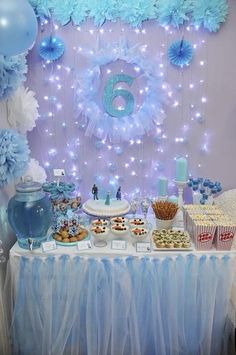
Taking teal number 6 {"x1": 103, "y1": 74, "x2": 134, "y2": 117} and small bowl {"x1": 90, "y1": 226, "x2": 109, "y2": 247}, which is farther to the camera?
teal number 6 {"x1": 103, "y1": 74, "x2": 134, "y2": 117}

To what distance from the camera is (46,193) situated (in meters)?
1.93

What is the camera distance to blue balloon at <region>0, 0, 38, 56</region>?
1.31 m

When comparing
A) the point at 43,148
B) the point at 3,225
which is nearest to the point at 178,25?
the point at 43,148

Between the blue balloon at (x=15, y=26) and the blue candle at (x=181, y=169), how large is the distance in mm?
1104

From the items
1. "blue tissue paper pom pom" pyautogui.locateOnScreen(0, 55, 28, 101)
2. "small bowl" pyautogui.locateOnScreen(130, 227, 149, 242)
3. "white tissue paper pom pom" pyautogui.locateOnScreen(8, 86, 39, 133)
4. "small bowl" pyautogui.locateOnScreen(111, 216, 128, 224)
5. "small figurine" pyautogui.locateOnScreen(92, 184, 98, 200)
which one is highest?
"blue tissue paper pom pom" pyautogui.locateOnScreen(0, 55, 28, 101)

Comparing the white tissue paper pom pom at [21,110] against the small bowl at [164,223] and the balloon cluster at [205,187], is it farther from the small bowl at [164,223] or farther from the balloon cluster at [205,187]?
the balloon cluster at [205,187]

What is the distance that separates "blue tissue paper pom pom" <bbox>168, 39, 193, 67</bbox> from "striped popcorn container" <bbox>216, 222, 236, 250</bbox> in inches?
40.7

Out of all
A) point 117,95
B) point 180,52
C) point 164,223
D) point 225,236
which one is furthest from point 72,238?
point 180,52

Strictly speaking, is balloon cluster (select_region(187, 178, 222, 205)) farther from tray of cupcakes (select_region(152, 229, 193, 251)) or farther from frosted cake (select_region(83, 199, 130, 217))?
frosted cake (select_region(83, 199, 130, 217))

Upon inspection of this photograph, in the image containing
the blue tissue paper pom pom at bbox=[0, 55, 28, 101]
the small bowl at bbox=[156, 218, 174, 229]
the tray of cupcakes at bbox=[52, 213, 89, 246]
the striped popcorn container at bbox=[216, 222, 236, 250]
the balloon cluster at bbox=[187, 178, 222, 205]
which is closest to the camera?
the blue tissue paper pom pom at bbox=[0, 55, 28, 101]

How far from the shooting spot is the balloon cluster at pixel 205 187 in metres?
2.03

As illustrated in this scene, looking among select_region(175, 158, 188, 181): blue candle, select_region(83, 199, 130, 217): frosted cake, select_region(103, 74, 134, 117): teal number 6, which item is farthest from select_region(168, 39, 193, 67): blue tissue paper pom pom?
select_region(83, 199, 130, 217): frosted cake

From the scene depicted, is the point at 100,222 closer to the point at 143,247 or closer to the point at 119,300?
the point at 143,247

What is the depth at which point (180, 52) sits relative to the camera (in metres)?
2.06
